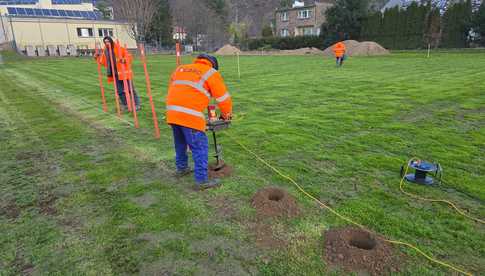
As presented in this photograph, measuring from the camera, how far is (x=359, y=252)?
2.81 m

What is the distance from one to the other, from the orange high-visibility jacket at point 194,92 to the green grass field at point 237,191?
3.22 feet

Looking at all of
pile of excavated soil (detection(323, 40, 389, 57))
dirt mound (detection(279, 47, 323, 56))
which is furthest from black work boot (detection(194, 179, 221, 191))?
dirt mound (detection(279, 47, 323, 56))

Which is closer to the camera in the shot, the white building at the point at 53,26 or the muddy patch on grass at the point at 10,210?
the muddy patch on grass at the point at 10,210

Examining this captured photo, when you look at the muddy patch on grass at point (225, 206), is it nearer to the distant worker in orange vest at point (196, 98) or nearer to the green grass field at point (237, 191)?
the green grass field at point (237, 191)

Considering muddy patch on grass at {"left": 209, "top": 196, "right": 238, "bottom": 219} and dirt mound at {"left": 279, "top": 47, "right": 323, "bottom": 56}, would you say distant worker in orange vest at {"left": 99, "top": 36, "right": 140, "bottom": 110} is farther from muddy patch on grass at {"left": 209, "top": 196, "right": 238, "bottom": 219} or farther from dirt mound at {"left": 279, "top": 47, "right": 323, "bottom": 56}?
dirt mound at {"left": 279, "top": 47, "right": 323, "bottom": 56}

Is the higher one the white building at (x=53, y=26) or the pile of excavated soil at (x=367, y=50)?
the white building at (x=53, y=26)

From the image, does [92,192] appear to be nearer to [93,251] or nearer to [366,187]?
[93,251]

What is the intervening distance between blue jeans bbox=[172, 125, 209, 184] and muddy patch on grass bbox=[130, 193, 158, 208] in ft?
2.05

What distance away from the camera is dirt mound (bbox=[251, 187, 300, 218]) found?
351 cm

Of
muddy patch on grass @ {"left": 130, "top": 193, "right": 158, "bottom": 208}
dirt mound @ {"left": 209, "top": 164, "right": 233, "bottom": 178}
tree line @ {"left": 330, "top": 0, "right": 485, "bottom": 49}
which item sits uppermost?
tree line @ {"left": 330, "top": 0, "right": 485, "bottom": 49}

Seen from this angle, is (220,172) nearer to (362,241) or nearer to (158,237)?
(158,237)

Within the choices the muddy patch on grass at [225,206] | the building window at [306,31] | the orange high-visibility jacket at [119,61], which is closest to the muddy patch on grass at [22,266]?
the muddy patch on grass at [225,206]

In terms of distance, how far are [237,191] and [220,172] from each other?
612 mm

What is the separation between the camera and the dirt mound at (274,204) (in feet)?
11.5
